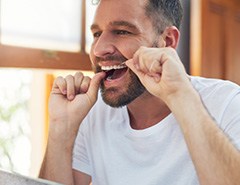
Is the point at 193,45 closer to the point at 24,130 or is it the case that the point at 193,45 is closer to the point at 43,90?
the point at 43,90

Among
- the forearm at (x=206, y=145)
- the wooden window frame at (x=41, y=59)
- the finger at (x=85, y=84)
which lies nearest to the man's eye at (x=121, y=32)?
the finger at (x=85, y=84)

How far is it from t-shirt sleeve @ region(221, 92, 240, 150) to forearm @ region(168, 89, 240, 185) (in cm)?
8

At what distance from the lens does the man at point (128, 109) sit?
68 centimetres

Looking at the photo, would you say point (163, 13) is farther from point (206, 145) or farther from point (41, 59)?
point (41, 59)

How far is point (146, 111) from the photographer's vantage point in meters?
0.80

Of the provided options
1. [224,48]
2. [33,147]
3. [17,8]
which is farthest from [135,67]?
[224,48]

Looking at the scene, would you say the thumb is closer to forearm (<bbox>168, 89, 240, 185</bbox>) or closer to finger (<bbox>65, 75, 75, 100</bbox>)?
finger (<bbox>65, 75, 75, 100</bbox>)

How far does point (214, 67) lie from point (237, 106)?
3.69ft

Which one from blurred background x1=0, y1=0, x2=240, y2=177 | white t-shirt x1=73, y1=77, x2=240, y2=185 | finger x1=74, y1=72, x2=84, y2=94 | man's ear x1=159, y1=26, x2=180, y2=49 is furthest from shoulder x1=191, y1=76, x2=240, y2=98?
blurred background x1=0, y1=0, x2=240, y2=177

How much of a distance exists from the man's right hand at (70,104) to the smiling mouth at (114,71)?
1 centimetres

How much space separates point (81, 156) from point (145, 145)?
146 millimetres

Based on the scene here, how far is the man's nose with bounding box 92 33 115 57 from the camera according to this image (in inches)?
29.5

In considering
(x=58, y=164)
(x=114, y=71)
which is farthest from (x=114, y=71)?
(x=58, y=164)

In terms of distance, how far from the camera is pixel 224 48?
1.83 meters
